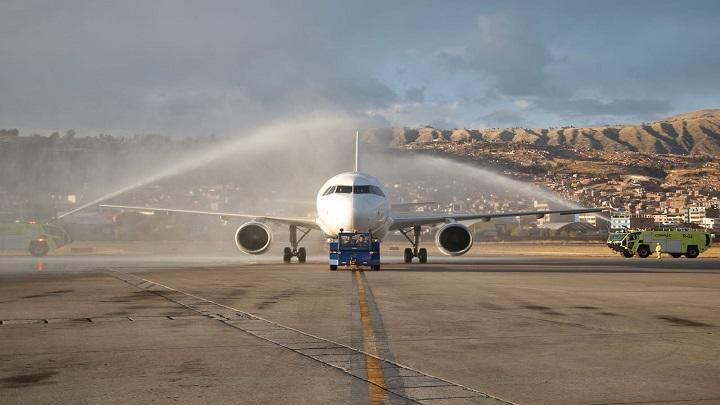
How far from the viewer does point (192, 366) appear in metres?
9.02

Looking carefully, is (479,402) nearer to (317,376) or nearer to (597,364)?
(317,376)

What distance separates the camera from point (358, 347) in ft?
34.4

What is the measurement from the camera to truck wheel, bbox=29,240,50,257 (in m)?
59.3

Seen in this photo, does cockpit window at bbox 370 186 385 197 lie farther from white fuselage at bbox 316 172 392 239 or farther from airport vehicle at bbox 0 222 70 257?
airport vehicle at bbox 0 222 70 257

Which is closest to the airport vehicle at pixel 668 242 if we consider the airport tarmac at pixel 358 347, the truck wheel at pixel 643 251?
the truck wheel at pixel 643 251

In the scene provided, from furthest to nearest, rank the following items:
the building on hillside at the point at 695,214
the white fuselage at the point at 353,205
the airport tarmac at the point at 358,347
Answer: the building on hillside at the point at 695,214, the white fuselage at the point at 353,205, the airport tarmac at the point at 358,347

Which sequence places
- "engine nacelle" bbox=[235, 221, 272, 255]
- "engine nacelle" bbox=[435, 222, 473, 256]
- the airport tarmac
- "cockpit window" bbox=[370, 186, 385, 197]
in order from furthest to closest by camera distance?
"engine nacelle" bbox=[235, 221, 272, 255]
"engine nacelle" bbox=[435, 222, 473, 256]
"cockpit window" bbox=[370, 186, 385, 197]
the airport tarmac

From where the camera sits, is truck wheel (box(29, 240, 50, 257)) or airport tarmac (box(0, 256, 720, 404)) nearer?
airport tarmac (box(0, 256, 720, 404))

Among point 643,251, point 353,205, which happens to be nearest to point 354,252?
point 353,205

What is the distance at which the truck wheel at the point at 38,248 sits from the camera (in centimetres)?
5928

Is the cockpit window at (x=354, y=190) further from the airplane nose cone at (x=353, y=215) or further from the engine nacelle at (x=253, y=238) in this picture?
the engine nacelle at (x=253, y=238)

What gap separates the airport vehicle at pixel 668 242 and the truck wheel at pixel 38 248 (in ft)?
143

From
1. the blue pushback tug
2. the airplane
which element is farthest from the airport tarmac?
the airplane

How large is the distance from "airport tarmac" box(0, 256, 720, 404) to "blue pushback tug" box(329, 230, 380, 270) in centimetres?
1226
